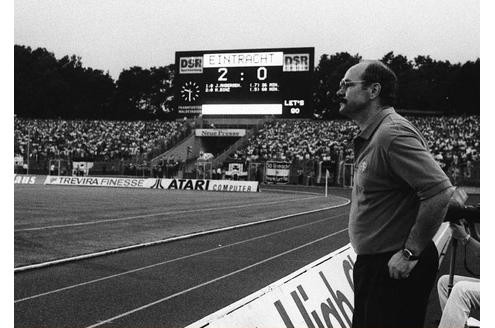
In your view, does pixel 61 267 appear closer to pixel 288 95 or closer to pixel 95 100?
pixel 288 95

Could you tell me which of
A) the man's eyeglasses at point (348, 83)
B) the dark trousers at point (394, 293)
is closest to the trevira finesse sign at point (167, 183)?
the man's eyeglasses at point (348, 83)

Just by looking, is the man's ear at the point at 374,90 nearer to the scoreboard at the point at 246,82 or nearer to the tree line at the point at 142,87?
the scoreboard at the point at 246,82

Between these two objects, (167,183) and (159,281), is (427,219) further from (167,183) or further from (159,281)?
(167,183)

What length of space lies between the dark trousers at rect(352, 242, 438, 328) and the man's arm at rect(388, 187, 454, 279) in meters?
0.13

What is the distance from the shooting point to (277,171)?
43125 mm

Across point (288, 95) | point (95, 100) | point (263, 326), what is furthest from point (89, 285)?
point (95, 100)

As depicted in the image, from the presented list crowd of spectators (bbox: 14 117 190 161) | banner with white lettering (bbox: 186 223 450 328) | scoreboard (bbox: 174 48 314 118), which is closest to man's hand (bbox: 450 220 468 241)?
banner with white lettering (bbox: 186 223 450 328)

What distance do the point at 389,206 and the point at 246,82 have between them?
136ft

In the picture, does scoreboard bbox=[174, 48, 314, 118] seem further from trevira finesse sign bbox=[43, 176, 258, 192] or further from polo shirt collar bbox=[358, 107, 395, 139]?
polo shirt collar bbox=[358, 107, 395, 139]

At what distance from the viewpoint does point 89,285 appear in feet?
26.7

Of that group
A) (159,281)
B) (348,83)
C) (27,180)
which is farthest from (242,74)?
(348,83)

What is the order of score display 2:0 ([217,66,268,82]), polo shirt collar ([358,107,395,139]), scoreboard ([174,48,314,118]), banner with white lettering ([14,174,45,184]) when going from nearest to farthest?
polo shirt collar ([358,107,395,139]), banner with white lettering ([14,174,45,184]), scoreboard ([174,48,314,118]), score display 2:0 ([217,66,268,82])

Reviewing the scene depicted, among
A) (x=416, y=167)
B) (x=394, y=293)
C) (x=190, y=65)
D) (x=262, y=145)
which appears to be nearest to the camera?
(x=416, y=167)

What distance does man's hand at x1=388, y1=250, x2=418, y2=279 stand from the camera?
317cm
